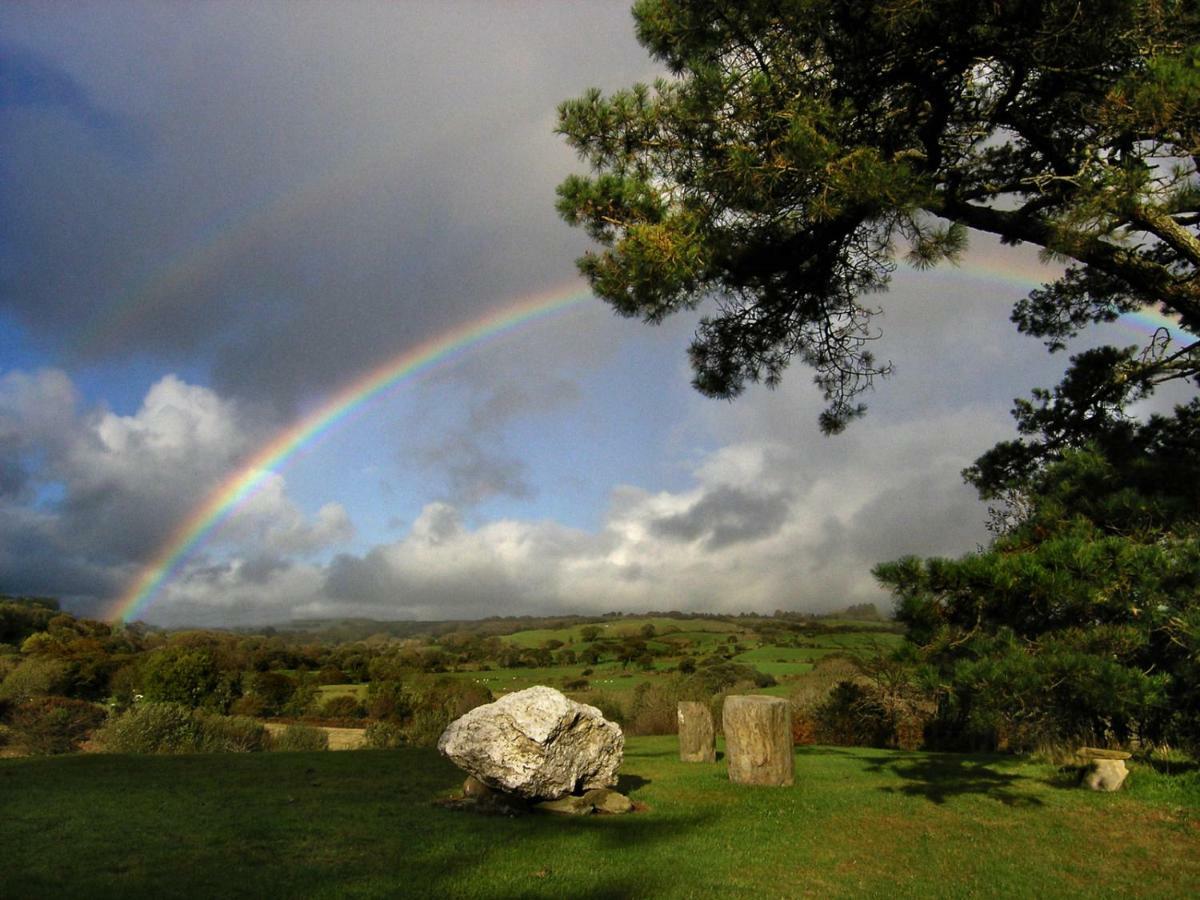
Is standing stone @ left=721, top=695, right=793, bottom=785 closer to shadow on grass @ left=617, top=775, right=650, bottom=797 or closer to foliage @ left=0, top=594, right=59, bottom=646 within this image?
shadow on grass @ left=617, top=775, right=650, bottom=797

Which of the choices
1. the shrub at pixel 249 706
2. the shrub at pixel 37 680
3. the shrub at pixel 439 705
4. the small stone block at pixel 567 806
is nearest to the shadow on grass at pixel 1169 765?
the small stone block at pixel 567 806

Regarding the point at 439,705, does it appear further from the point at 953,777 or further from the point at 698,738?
the point at 953,777

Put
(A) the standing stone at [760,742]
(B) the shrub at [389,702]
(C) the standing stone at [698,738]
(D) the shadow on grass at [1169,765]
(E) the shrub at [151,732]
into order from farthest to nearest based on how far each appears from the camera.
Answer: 1. (B) the shrub at [389,702]
2. (E) the shrub at [151,732]
3. (C) the standing stone at [698,738]
4. (A) the standing stone at [760,742]
5. (D) the shadow on grass at [1169,765]

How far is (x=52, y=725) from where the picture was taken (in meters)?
20.6

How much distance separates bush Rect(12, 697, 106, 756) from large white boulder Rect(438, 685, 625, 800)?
642 inches

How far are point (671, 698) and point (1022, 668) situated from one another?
21594 mm

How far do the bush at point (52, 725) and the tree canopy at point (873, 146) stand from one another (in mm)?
20020

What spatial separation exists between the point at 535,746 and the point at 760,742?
12.8 ft

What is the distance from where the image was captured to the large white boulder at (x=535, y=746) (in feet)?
31.1

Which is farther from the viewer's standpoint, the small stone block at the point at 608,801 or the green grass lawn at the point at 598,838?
the small stone block at the point at 608,801

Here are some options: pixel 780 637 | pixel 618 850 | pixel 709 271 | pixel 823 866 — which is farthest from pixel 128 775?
pixel 780 637

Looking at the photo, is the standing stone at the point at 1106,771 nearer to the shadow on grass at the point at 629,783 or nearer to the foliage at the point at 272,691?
the shadow on grass at the point at 629,783

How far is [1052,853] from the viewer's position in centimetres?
Result: 791

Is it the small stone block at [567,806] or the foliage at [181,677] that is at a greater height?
the foliage at [181,677]
